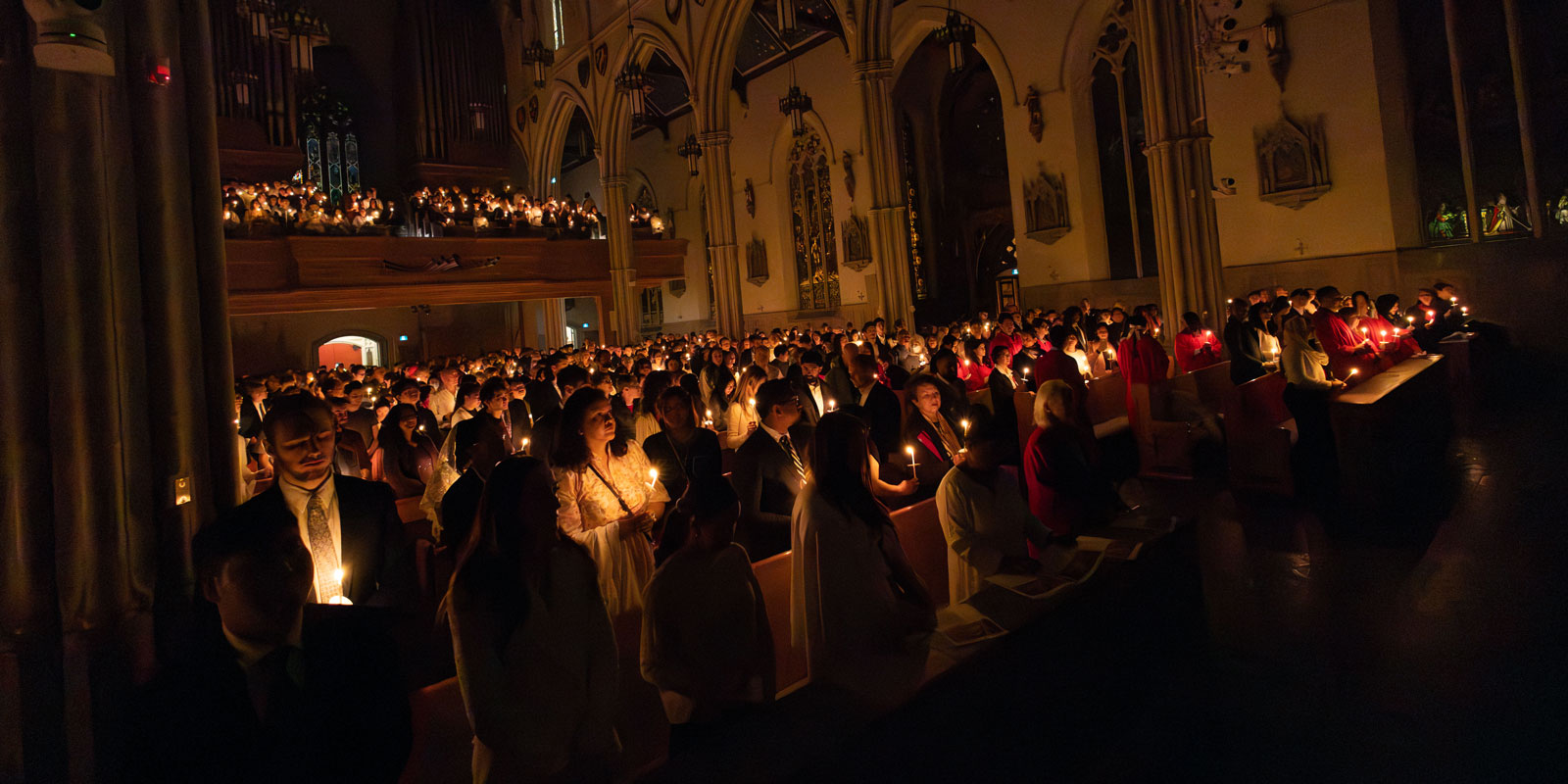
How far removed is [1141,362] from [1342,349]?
2.31 meters

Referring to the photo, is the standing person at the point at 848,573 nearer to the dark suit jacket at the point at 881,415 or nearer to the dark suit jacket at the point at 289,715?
the dark suit jacket at the point at 289,715

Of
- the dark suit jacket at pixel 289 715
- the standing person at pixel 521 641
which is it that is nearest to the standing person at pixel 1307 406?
Answer: the standing person at pixel 521 641

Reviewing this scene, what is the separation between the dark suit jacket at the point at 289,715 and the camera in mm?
1563

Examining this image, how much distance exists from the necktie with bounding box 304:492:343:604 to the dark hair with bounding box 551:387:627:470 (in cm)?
85

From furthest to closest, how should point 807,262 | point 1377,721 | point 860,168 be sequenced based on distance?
point 807,262 < point 860,168 < point 1377,721

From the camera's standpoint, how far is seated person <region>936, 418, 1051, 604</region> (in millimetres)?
3174

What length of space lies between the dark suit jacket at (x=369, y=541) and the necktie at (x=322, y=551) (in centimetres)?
4

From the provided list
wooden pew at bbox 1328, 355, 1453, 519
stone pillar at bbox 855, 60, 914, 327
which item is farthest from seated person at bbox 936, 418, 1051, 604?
stone pillar at bbox 855, 60, 914, 327

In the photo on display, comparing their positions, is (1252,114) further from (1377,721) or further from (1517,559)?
(1377,721)

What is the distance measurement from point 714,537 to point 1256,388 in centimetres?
680

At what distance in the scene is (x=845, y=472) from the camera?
104 inches

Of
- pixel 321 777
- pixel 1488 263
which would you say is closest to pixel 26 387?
pixel 321 777

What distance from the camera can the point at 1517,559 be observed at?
4.60m

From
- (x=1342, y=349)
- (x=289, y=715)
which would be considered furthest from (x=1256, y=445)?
(x=289, y=715)
